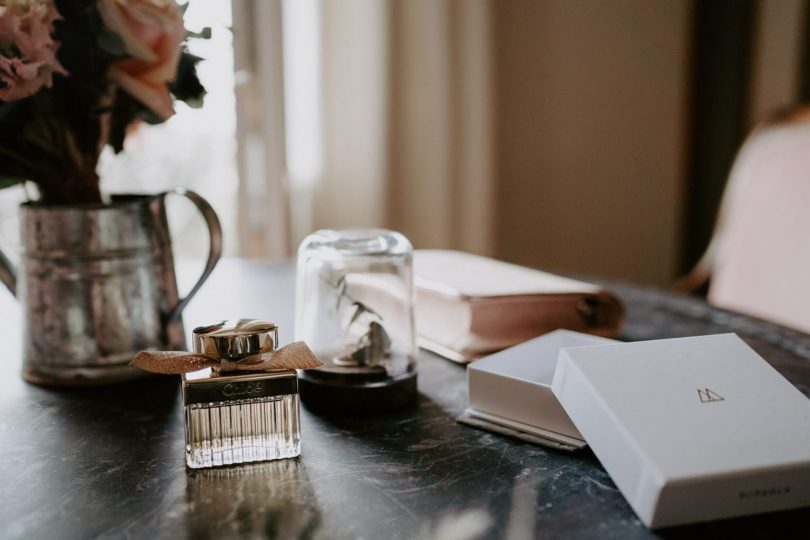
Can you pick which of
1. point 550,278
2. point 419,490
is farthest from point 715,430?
point 550,278

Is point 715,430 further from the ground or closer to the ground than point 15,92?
closer to the ground

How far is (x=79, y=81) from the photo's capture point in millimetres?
620

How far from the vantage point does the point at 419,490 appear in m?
0.48

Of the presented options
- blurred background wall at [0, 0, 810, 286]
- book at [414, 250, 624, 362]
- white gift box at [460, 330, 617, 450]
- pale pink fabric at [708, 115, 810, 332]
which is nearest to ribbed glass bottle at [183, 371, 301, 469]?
white gift box at [460, 330, 617, 450]

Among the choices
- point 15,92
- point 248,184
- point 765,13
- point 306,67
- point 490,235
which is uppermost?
point 765,13

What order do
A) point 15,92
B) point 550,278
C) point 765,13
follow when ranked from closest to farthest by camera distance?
point 15,92
point 550,278
point 765,13

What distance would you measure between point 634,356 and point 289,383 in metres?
0.24

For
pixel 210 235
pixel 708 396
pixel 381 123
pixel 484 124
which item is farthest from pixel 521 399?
pixel 484 124

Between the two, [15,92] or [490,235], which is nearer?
[15,92]

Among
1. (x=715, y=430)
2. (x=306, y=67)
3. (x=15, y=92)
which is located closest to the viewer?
(x=715, y=430)

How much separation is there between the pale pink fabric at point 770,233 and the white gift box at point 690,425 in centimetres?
82

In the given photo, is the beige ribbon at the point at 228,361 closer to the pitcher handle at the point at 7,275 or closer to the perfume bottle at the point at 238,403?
the perfume bottle at the point at 238,403

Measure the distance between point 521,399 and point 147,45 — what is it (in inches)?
16.3

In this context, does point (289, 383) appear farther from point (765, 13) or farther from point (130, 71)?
point (765, 13)
